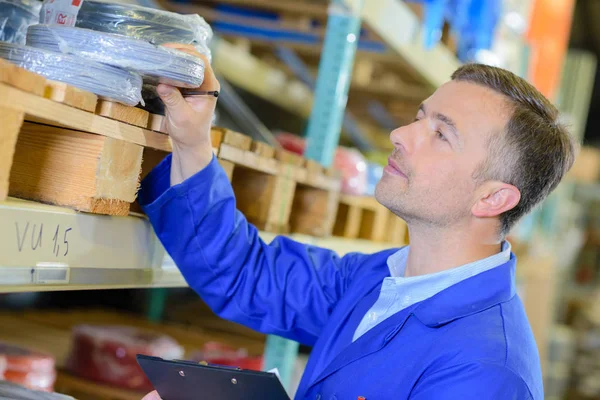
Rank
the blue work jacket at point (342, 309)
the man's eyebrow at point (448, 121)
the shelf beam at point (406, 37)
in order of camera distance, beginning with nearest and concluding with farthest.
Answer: the blue work jacket at point (342, 309) → the man's eyebrow at point (448, 121) → the shelf beam at point (406, 37)

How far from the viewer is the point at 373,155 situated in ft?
16.5

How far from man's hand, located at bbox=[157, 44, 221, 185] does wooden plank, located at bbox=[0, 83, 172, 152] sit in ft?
0.24

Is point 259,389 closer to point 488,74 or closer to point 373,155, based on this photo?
point 488,74

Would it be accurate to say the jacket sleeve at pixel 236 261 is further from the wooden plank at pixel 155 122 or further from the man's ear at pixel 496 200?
the man's ear at pixel 496 200

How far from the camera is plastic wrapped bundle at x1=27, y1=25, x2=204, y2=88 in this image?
173 centimetres

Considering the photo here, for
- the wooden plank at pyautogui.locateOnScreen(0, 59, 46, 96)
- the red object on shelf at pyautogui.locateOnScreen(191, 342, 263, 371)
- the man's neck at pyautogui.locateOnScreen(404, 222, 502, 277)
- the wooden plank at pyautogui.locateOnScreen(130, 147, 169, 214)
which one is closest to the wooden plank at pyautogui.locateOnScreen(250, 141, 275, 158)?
the wooden plank at pyautogui.locateOnScreen(130, 147, 169, 214)

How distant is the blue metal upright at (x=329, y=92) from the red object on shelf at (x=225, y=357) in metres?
0.15

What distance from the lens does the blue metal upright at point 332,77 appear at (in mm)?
3213

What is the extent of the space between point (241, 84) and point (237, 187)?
2.15 m

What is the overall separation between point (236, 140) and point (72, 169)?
0.71 metres

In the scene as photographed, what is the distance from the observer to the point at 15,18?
211 centimetres

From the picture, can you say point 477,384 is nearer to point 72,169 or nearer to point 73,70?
point 72,169

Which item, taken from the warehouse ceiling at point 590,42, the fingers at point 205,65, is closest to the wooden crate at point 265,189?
the fingers at point 205,65

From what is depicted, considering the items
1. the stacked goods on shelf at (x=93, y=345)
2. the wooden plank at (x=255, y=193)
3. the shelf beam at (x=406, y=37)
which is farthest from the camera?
the shelf beam at (x=406, y=37)
